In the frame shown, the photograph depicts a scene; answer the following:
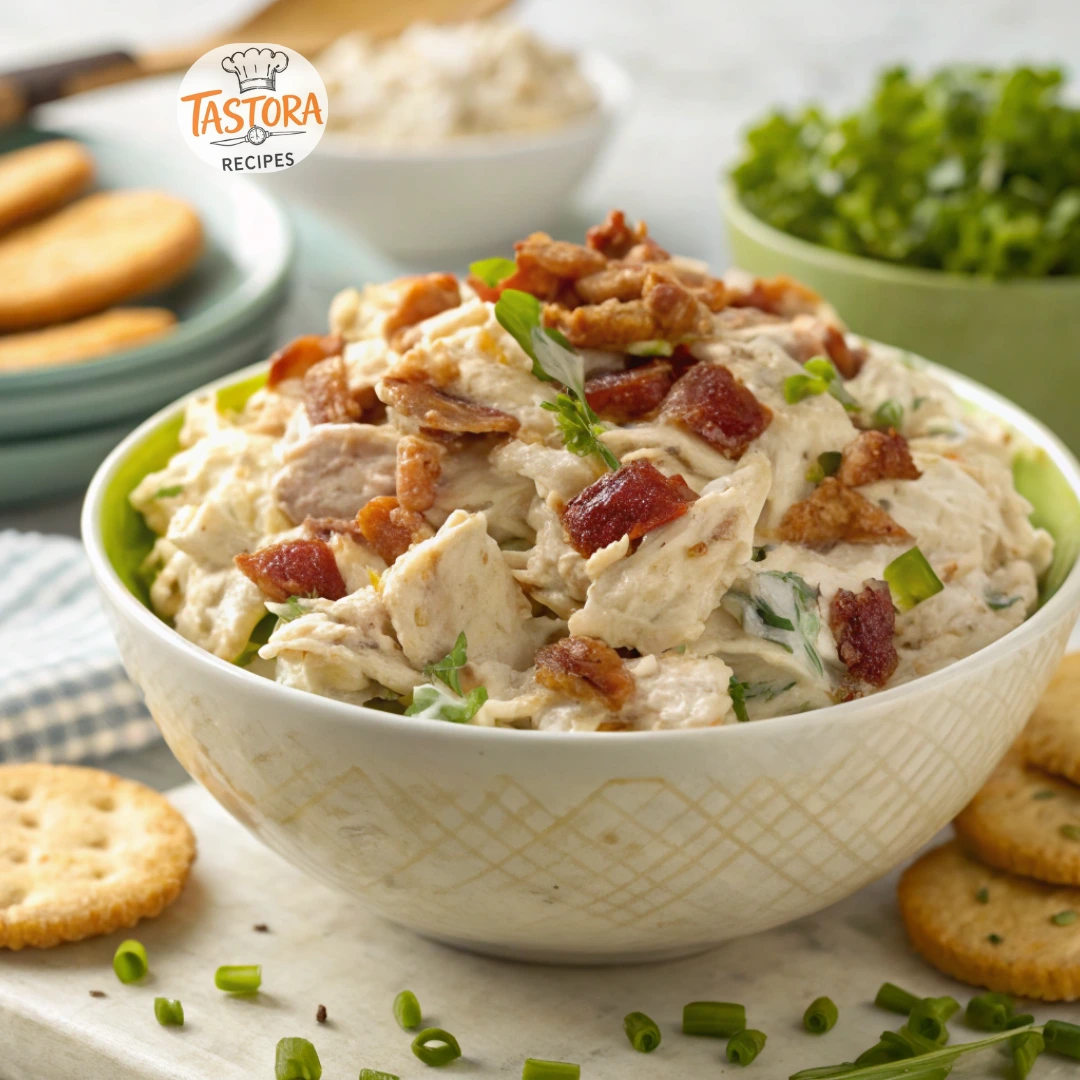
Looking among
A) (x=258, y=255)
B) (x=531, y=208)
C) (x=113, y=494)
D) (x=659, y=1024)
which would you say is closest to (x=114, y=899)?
(x=113, y=494)

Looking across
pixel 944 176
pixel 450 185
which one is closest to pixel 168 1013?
pixel 944 176

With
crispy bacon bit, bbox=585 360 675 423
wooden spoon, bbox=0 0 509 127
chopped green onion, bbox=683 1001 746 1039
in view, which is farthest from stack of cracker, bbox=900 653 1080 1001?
wooden spoon, bbox=0 0 509 127

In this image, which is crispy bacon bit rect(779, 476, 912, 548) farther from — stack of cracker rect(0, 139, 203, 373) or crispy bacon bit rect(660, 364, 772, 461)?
stack of cracker rect(0, 139, 203, 373)

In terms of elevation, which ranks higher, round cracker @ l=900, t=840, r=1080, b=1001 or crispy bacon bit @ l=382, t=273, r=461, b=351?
crispy bacon bit @ l=382, t=273, r=461, b=351

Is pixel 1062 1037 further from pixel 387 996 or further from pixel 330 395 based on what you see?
pixel 330 395

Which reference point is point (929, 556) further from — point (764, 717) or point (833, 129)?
point (833, 129)

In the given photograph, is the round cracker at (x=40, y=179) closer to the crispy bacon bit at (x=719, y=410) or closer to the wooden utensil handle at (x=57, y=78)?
the wooden utensil handle at (x=57, y=78)


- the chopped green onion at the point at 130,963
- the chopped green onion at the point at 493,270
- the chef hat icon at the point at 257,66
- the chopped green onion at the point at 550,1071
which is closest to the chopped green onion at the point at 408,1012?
the chopped green onion at the point at 550,1071
